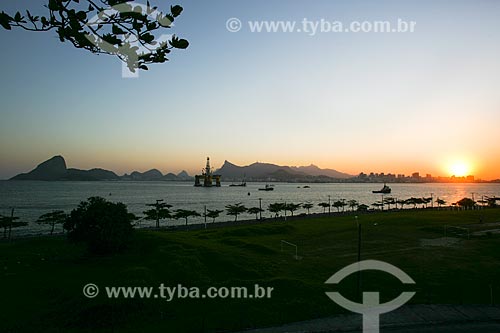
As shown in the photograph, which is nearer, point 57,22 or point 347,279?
point 57,22

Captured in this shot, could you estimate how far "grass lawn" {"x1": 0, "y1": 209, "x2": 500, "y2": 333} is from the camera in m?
16.1

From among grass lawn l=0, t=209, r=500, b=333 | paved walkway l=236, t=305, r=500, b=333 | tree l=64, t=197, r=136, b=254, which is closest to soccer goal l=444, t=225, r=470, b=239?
grass lawn l=0, t=209, r=500, b=333

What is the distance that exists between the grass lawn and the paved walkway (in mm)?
766

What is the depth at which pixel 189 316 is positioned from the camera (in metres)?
16.6

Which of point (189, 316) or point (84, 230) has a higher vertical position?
point (84, 230)

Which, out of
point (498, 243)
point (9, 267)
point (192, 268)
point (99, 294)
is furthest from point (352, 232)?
point (9, 267)

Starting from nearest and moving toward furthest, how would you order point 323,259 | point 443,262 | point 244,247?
point 443,262
point 323,259
point 244,247

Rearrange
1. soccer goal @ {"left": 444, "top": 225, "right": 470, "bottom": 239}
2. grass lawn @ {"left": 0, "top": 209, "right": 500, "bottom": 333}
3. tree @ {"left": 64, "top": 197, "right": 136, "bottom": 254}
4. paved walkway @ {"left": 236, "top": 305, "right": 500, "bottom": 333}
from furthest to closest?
soccer goal @ {"left": 444, "top": 225, "right": 470, "bottom": 239} → tree @ {"left": 64, "top": 197, "right": 136, "bottom": 254} → grass lawn @ {"left": 0, "top": 209, "right": 500, "bottom": 333} → paved walkway @ {"left": 236, "top": 305, "right": 500, "bottom": 333}

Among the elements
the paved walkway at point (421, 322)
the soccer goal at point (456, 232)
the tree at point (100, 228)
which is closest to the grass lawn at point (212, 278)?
the paved walkway at point (421, 322)

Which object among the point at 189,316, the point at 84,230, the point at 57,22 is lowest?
the point at 189,316

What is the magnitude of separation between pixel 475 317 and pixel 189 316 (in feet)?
44.7

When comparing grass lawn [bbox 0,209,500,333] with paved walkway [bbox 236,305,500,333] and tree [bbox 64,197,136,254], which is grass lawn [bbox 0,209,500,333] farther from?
tree [bbox 64,197,136,254]

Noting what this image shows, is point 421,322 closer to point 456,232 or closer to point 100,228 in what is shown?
point 100,228

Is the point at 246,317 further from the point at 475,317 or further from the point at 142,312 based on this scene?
the point at 475,317
